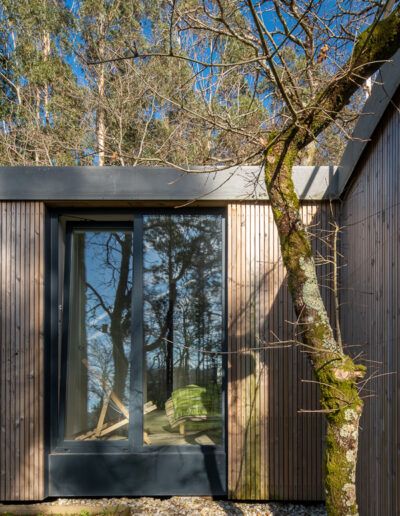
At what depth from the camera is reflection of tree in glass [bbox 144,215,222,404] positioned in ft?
11.7

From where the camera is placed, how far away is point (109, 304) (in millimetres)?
3713

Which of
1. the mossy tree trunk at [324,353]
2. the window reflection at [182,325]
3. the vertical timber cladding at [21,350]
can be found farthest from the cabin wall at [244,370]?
the mossy tree trunk at [324,353]

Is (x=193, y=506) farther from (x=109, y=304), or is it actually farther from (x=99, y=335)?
(x=109, y=304)

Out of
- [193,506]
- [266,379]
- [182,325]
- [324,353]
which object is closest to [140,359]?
[182,325]

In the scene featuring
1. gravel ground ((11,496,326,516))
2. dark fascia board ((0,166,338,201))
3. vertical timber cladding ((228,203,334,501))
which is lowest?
gravel ground ((11,496,326,516))

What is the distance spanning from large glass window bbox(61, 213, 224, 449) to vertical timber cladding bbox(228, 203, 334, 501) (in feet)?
0.81

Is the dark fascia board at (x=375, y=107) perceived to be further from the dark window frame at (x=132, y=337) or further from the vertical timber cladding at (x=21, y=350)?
the vertical timber cladding at (x=21, y=350)

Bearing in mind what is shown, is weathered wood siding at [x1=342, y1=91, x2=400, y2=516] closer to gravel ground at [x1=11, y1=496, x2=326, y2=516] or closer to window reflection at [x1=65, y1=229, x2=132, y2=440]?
gravel ground at [x1=11, y1=496, x2=326, y2=516]

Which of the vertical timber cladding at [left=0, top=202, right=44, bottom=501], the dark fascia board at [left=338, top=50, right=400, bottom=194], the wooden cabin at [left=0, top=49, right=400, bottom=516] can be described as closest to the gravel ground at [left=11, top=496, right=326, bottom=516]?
the wooden cabin at [left=0, top=49, right=400, bottom=516]

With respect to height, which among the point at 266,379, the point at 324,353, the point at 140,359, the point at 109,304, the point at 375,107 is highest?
the point at 375,107

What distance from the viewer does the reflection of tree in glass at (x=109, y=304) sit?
11.9 feet

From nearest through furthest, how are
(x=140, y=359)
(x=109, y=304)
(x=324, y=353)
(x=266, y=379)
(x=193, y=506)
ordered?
(x=324, y=353)
(x=193, y=506)
(x=266, y=379)
(x=140, y=359)
(x=109, y=304)

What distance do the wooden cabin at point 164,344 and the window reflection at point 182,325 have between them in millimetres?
10

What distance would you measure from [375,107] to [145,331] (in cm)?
262
